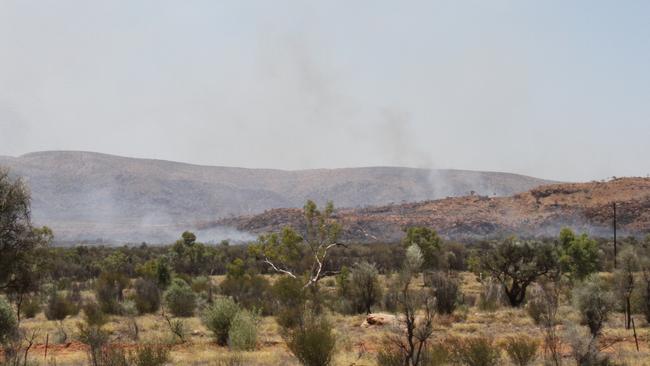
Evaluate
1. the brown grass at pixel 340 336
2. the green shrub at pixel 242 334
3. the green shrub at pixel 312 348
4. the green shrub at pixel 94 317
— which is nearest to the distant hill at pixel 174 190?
the green shrub at pixel 94 317

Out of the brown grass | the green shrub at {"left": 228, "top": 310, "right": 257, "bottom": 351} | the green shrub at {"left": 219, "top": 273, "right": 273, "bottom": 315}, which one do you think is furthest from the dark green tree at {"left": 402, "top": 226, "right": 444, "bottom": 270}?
the green shrub at {"left": 228, "top": 310, "right": 257, "bottom": 351}

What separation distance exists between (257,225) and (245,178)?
75.2m

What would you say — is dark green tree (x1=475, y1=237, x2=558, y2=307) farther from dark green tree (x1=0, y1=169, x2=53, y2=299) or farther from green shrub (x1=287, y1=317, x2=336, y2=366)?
dark green tree (x1=0, y1=169, x2=53, y2=299)

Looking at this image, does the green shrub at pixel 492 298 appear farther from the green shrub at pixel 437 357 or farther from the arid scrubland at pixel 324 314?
the green shrub at pixel 437 357

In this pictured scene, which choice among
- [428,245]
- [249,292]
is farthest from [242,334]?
[428,245]

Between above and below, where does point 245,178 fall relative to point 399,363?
above

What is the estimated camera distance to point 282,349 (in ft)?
61.0

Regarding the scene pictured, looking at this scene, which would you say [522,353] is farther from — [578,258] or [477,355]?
[578,258]

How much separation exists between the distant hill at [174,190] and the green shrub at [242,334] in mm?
125619

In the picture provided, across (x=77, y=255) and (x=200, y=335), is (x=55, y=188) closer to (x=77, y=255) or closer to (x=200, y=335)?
(x=77, y=255)

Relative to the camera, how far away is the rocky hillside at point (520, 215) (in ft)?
306

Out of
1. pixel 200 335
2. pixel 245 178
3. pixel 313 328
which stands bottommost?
pixel 200 335

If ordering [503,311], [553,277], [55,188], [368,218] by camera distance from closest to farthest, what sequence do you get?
[503,311] < [553,277] < [368,218] < [55,188]

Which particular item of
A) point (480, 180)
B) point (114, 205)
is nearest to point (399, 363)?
point (114, 205)
